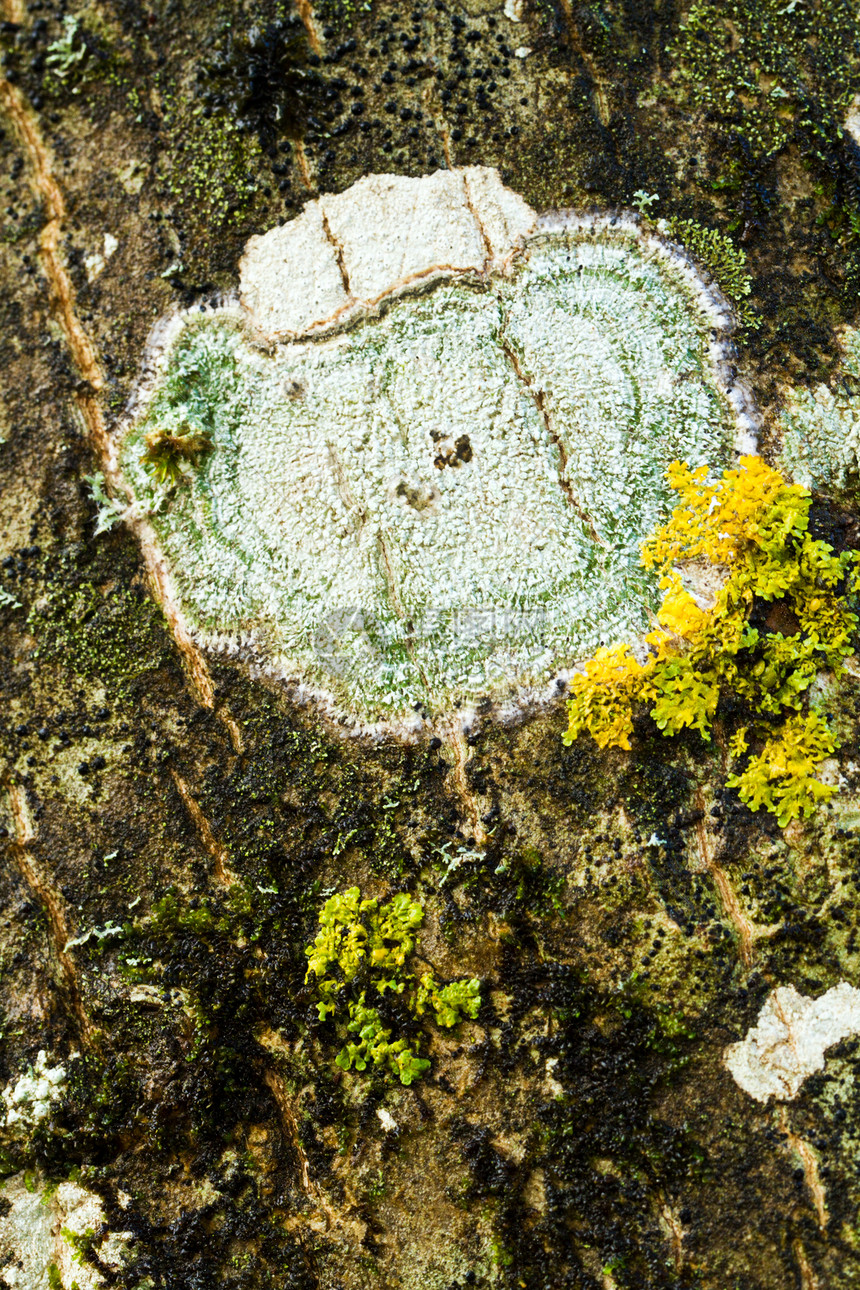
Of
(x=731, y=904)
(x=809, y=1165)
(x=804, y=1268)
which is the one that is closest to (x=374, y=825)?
(x=731, y=904)

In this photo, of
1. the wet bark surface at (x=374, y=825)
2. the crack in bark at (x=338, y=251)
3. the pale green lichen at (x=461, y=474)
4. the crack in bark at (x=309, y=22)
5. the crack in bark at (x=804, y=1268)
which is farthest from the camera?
the crack in bark at (x=309, y=22)

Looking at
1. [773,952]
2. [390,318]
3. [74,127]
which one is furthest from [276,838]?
[74,127]

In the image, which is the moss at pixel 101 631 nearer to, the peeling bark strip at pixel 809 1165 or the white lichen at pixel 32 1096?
the white lichen at pixel 32 1096

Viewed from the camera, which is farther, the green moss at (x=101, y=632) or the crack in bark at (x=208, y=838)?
the green moss at (x=101, y=632)

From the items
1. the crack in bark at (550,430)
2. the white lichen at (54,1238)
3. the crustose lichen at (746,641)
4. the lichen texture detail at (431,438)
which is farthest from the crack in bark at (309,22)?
the white lichen at (54,1238)

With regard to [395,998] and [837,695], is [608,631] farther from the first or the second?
[395,998]

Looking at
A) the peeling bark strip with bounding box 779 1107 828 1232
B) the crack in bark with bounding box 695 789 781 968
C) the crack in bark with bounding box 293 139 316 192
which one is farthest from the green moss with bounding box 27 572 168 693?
the peeling bark strip with bounding box 779 1107 828 1232

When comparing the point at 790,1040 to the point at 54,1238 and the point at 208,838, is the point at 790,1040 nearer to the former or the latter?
the point at 208,838
